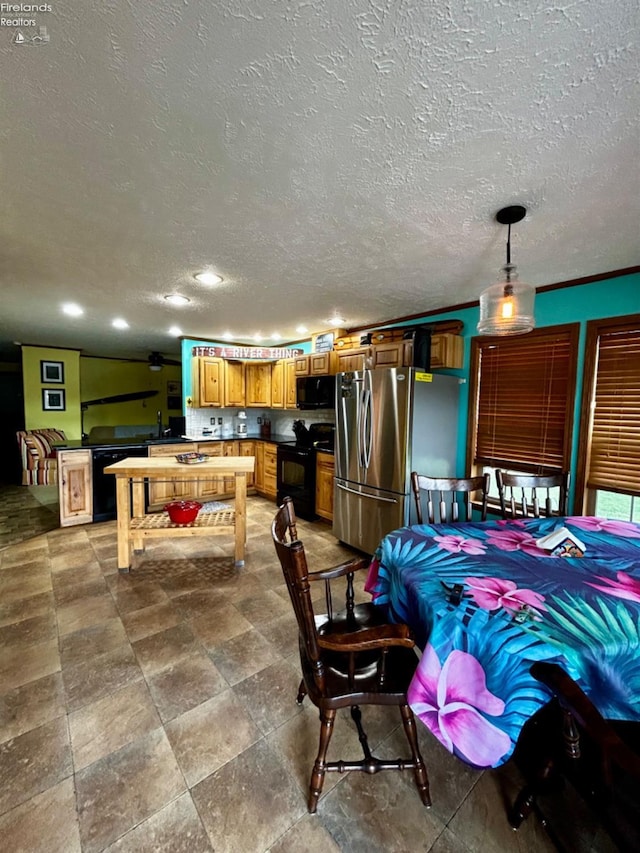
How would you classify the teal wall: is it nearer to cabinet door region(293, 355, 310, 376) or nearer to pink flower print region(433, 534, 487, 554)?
pink flower print region(433, 534, 487, 554)

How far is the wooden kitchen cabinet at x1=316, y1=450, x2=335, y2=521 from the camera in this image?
420 centimetres

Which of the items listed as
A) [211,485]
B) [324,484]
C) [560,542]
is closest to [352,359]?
[324,484]

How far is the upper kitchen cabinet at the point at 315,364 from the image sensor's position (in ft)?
14.6

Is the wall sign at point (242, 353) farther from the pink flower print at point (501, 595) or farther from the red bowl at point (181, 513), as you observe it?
the pink flower print at point (501, 595)

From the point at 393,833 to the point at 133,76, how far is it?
8.46 ft

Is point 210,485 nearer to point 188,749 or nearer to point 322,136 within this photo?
point 188,749

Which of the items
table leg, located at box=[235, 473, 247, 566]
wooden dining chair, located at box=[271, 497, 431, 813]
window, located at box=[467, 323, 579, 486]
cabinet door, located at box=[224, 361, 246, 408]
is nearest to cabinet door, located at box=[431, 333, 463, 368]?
window, located at box=[467, 323, 579, 486]

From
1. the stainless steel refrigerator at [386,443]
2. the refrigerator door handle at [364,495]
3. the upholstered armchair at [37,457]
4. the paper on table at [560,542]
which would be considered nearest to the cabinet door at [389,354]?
the stainless steel refrigerator at [386,443]

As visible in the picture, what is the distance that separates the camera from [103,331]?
5.11 meters

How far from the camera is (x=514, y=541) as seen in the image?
5.54 feet

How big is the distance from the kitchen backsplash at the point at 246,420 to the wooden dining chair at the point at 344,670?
3.83 m

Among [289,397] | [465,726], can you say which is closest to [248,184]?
[465,726]

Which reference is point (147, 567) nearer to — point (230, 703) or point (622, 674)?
point (230, 703)

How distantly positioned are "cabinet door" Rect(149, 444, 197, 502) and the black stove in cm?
125
